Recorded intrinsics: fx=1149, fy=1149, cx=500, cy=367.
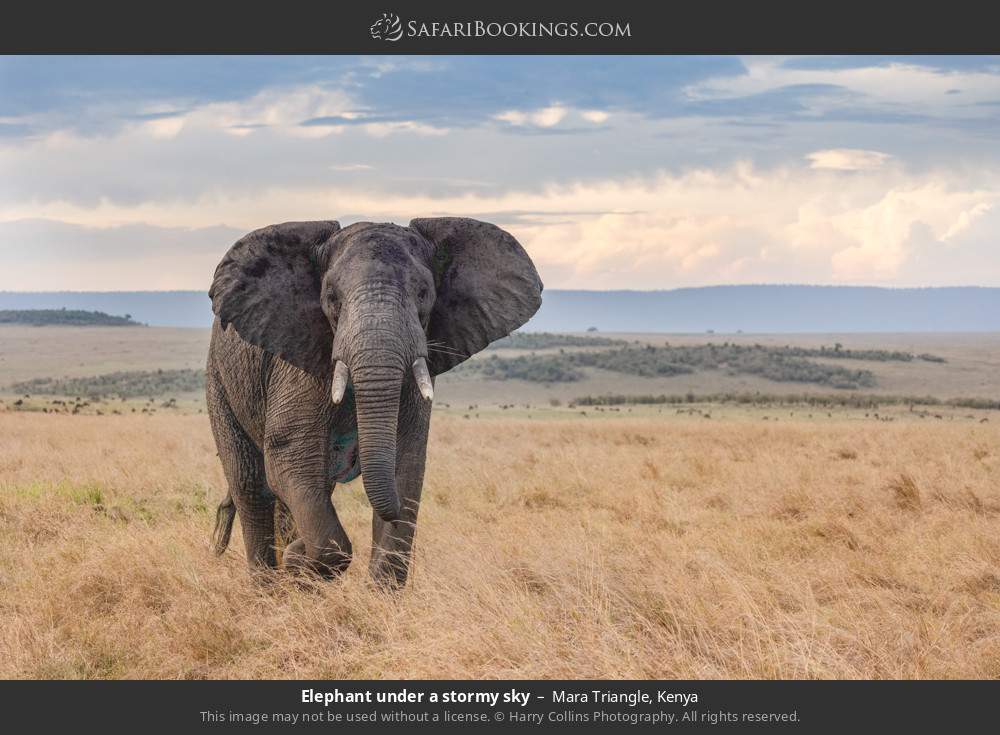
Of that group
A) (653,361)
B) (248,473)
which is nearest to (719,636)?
(248,473)

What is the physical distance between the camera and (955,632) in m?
7.76

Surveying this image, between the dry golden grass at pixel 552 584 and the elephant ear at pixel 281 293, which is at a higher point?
the elephant ear at pixel 281 293

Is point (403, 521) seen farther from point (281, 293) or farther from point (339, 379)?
point (281, 293)

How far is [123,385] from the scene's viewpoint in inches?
2798

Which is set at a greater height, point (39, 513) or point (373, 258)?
point (373, 258)

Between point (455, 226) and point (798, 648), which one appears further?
point (455, 226)

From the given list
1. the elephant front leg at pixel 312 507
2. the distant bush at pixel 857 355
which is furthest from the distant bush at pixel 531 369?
the elephant front leg at pixel 312 507

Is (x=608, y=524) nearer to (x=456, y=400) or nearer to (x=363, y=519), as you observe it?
(x=363, y=519)

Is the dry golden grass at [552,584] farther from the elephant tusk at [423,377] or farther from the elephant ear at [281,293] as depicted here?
the elephant ear at [281,293]

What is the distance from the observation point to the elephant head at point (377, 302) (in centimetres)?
747

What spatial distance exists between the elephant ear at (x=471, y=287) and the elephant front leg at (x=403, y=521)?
19.0 inches

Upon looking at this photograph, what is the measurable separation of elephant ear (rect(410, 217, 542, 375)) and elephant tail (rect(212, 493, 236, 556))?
10.0 ft
